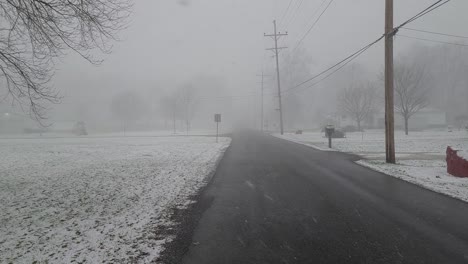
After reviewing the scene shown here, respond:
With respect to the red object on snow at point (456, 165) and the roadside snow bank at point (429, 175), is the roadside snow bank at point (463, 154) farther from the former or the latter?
the roadside snow bank at point (429, 175)

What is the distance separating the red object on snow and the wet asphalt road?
2.15 m

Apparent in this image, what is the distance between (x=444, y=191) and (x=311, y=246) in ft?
16.8

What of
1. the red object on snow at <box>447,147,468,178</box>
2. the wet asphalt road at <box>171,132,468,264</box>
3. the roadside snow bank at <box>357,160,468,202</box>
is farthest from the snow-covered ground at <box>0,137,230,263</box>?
the red object on snow at <box>447,147,468,178</box>

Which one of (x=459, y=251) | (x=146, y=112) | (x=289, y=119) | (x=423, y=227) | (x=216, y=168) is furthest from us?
(x=146, y=112)

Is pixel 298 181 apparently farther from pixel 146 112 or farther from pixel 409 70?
pixel 146 112

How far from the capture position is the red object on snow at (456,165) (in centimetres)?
852

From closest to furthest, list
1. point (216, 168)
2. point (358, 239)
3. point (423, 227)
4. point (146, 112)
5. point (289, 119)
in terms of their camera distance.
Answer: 1. point (358, 239)
2. point (423, 227)
3. point (216, 168)
4. point (289, 119)
5. point (146, 112)

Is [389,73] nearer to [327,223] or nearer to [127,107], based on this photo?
[327,223]

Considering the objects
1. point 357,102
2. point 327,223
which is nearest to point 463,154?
point 327,223

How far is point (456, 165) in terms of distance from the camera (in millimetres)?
8867

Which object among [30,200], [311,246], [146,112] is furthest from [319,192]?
[146,112]

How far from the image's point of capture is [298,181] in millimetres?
8500

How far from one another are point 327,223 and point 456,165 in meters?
6.73

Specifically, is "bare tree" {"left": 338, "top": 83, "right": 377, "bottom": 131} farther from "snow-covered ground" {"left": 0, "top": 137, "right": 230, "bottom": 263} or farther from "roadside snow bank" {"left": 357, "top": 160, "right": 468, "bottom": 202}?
"snow-covered ground" {"left": 0, "top": 137, "right": 230, "bottom": 263}
